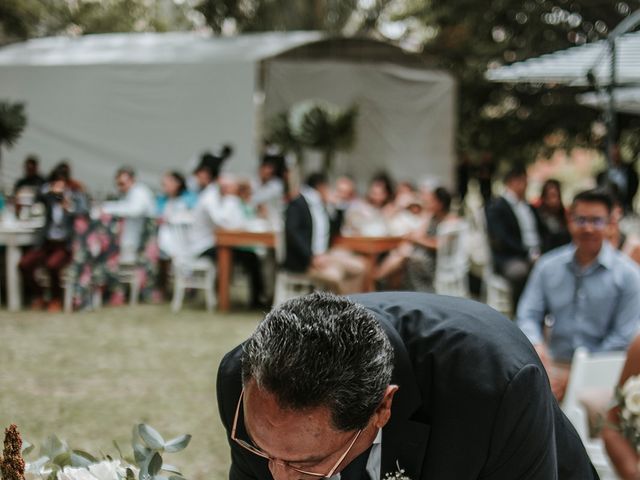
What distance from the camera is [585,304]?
5.28 metres

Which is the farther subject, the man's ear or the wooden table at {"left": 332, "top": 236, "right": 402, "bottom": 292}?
the wooden table at {"left": 332, "top": 236, "right": 402, "bottom": 292}

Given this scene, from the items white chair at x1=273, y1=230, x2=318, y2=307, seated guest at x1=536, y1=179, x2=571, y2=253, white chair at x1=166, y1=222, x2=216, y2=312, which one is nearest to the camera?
seated guest at x1=536, y1=179, x2=571, y2=253

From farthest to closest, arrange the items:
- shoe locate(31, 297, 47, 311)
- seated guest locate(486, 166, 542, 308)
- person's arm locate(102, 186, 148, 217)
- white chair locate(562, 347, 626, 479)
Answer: person's arm locate(102, 186, 148, 217)
shoe locate(31, 297, 47, 311)
seated guest locate(486, 166, 542, 308)
white chair locate(562, 347, 626, 479)

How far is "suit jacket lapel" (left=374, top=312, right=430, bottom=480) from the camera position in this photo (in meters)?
1.93

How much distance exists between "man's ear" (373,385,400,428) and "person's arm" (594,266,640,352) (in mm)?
3601

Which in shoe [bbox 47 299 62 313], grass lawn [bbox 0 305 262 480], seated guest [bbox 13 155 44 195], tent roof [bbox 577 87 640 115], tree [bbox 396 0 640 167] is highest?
tree [bbox 396 0 640 167]

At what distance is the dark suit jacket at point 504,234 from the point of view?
31.6 ft

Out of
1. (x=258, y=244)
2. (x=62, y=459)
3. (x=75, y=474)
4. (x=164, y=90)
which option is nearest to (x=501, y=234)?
(x=258, y=244)

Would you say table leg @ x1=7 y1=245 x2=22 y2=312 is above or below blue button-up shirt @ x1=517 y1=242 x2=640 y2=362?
below

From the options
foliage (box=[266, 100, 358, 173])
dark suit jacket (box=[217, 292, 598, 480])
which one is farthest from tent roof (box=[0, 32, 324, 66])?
dark suit jacket (box=[217, 292, 598, 480])

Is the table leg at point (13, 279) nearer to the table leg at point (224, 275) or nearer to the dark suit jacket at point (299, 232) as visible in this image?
the table leg at point (224, 275)

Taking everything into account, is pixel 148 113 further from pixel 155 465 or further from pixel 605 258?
pixel 155 465

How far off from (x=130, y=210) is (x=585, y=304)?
754 centimetres

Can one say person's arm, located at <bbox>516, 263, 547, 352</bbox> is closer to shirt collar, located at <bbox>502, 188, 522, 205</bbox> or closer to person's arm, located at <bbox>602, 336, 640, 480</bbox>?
person's arm, located at <bbox>602, 336, 640, 480</bbox>
